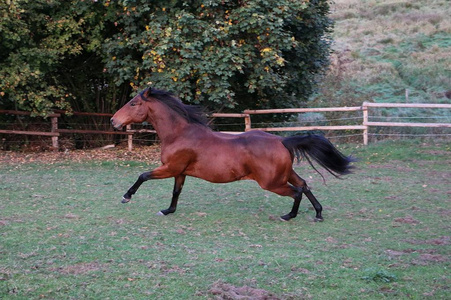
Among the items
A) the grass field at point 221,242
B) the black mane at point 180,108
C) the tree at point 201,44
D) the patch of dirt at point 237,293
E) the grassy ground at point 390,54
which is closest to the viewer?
the patch of dirt at point 237,293

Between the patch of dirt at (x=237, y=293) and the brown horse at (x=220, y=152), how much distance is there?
2911mm

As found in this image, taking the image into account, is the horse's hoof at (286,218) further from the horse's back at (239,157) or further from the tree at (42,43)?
the tree at (42,43)

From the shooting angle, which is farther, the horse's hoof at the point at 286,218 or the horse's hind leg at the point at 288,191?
the horse's hoof at the point at 286,218

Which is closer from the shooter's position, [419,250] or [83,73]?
[419,250]

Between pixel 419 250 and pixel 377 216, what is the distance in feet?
6.30

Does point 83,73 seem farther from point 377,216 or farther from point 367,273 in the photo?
point 367,273

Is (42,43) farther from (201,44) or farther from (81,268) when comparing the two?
(81,268)

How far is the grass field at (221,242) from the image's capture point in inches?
185

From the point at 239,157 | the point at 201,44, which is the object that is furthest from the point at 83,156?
the point at 239,157

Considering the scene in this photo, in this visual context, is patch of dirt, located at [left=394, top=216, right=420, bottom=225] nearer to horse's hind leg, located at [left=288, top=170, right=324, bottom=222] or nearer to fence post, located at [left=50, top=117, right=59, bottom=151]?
horse's hind leg, located at [left=288, top=170, right=324, bottom=222]

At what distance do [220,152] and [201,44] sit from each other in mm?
6445

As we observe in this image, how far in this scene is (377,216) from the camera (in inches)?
314

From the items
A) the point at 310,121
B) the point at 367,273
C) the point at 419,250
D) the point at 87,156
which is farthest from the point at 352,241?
the point at 310,121

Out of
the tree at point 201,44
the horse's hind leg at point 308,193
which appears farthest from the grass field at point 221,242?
the tree at point 201,44
